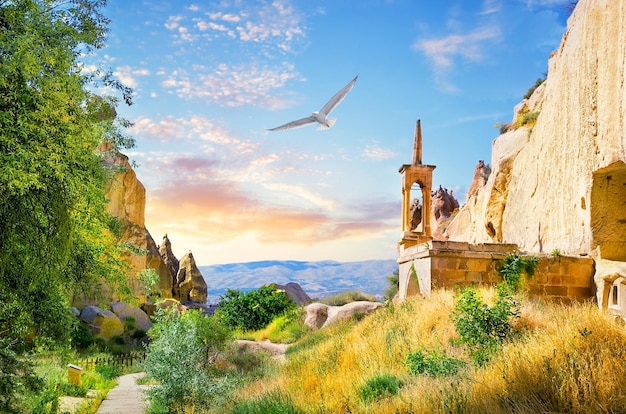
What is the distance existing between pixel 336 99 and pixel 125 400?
8.74 metres

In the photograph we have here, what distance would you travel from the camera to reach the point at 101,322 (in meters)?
21.0

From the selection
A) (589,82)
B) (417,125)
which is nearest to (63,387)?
(589,82)

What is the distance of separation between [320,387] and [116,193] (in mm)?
23346

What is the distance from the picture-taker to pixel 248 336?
21609mm

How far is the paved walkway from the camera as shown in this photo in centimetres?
1142

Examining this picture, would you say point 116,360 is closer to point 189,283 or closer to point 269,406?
point 269,406

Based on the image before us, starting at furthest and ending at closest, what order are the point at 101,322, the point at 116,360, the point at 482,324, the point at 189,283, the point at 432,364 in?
the point at 189,283
the point at 101,322
the point at 116,360
the point at 482,324
the point at 432,364

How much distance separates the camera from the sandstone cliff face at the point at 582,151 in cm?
1209

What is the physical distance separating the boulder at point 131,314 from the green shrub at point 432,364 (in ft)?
57.7

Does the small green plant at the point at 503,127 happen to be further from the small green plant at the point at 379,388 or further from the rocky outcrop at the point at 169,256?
the rocky outcrop at the point at 169,256

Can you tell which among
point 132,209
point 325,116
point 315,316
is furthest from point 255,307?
point 325,116

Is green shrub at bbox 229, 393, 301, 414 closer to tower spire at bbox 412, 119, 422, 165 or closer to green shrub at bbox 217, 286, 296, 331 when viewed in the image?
green shrub at bbox 217, 286, 296, 331

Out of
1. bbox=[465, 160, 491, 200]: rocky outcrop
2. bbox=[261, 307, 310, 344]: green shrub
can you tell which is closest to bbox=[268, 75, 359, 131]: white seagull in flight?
bbox=[261, 307, 310, 344]: green shrub

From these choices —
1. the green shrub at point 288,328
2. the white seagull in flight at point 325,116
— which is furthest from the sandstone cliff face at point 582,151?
the green shrub at point 288,328
